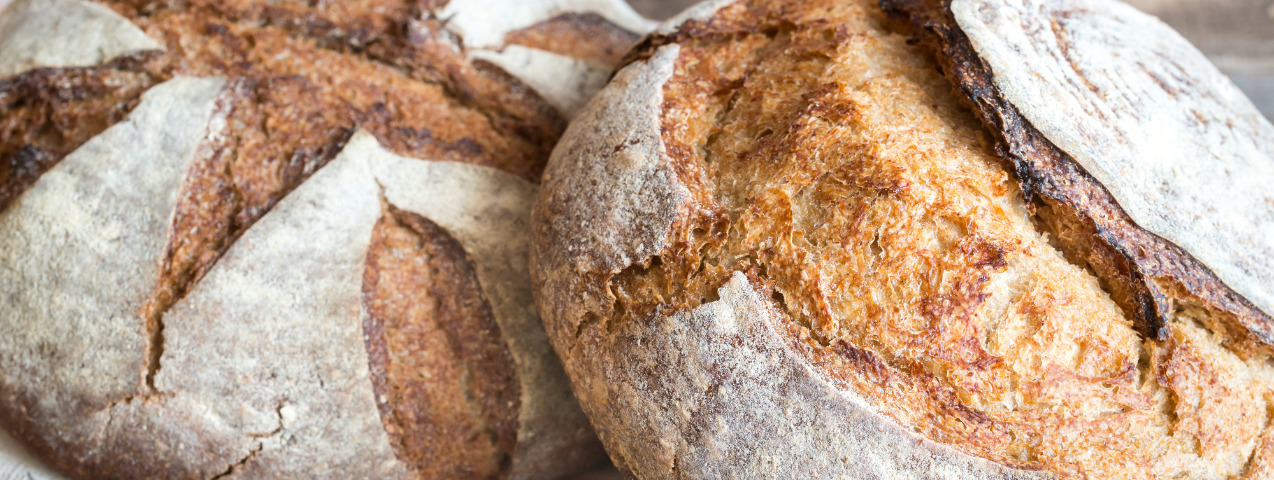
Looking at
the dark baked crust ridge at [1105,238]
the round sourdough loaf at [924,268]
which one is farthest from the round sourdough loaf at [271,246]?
the dark baked crust ridge at [1105,238]

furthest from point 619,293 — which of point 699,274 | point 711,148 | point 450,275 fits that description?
point 450,275

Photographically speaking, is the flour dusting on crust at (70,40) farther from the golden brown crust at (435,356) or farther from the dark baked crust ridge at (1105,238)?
the dark baked crust ridge at (1105,238)

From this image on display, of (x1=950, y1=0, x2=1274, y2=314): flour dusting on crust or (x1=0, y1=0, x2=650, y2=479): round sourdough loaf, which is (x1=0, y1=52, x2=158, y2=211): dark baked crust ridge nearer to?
(x1=0, y1=0, x2=650, y2=479): round sourdough loaf

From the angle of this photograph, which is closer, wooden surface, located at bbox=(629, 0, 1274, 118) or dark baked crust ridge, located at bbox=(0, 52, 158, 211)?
dark baked crust ridge, located at bbox=(0, 52, 158, 211)

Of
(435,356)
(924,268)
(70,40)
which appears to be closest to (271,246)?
(435,356)

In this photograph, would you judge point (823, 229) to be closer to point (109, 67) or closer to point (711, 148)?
point (711, 148)

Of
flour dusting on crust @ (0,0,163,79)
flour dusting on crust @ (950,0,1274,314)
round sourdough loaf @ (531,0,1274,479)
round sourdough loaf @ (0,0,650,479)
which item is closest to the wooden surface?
flour dusting on crust @ (950,0,1274,314)

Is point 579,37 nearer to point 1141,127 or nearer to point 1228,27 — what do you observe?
point 1141,127
